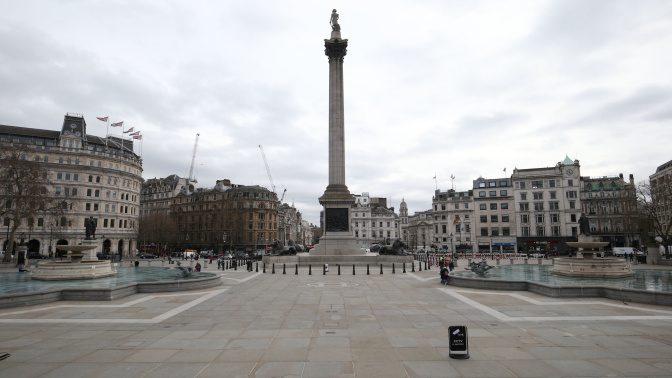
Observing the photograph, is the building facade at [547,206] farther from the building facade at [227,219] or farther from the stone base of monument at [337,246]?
the building facade at [227,219]

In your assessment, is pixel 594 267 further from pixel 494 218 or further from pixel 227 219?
pixel 227 219

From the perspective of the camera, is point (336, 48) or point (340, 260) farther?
point (336, 48)

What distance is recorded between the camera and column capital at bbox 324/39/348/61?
153ft

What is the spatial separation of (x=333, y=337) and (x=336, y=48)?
4173 centimetres

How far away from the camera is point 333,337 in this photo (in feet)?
36.7

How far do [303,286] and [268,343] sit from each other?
42.6 ft

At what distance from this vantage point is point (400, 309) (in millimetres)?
15656

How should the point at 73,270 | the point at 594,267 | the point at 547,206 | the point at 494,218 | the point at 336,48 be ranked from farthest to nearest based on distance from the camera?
the point at 494,218 < the point at 547,206 < the point at 336,48 < the point at 73,270 < the point at 594,267

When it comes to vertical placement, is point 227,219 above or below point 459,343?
above

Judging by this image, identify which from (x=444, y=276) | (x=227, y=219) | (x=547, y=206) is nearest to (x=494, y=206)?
(x=547, y=206)

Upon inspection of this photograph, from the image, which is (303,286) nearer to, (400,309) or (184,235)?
(400,309)

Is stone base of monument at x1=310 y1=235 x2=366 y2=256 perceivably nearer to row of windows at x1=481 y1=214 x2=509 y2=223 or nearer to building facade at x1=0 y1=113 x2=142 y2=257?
building facade at x1=0 y1=113 x2=142 y2=257

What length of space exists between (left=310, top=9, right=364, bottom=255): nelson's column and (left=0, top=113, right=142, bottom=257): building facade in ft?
158

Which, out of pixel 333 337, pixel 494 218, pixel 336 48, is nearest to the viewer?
pixel 333 337
